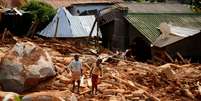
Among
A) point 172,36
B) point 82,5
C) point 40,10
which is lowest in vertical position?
point 82,5

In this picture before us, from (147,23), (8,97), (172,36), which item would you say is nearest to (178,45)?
(172,36)

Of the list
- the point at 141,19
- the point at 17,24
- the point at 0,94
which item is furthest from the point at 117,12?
the point at 0,94

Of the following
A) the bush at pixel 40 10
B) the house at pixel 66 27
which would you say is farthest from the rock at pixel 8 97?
the bush at pixel 40 10

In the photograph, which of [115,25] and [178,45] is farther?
[115,25]

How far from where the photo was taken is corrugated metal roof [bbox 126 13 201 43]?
29.8 m

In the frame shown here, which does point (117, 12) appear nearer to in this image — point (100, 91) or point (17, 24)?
point (17, 24)

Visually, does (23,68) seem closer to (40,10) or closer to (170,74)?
(170,74)

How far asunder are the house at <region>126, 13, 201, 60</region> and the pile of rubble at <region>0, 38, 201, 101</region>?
952cm

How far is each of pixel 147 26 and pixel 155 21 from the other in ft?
5.31

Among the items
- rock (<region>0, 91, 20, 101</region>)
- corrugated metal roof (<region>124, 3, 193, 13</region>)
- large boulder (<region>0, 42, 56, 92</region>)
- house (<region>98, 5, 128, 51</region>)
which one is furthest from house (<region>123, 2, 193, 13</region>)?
rock (<region>0, 91, 20, 101</region>)

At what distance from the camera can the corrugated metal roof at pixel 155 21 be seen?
2978cm

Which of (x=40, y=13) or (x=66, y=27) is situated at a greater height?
(x=40, y=13)

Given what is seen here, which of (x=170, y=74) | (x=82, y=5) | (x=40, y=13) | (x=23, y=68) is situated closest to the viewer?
(x=23, y=68)

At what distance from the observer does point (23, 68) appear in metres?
14.7
